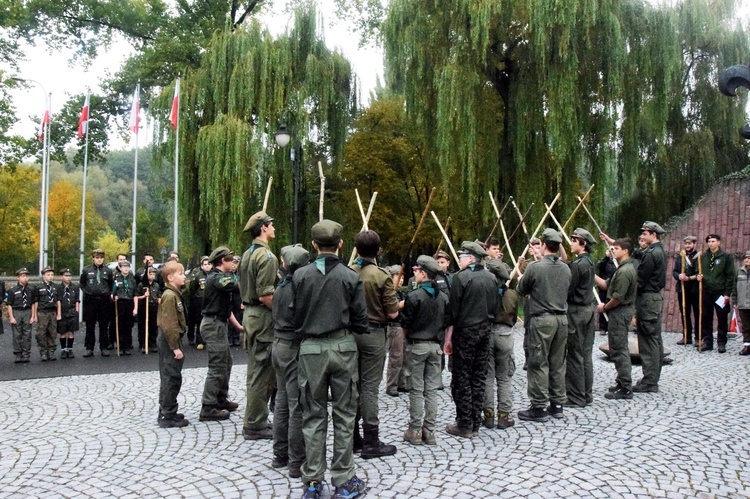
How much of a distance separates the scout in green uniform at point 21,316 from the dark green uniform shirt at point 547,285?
8575 millimetres

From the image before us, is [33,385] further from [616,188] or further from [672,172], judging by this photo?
[672,172]

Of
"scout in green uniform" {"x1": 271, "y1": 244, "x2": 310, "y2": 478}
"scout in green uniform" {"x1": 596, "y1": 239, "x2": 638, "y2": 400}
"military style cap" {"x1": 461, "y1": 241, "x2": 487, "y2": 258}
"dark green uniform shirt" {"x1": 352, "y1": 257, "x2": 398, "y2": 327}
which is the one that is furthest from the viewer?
"scout in green uniform" {"x1": 596, "y1": 239, "x2": 638, "y2": 400}

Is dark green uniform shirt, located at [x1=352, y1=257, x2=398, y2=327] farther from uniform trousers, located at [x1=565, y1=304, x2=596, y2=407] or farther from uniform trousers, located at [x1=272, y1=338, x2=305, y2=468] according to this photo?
uniform trousers, located at [x1=565, y1=304, x2=596, y2=407]

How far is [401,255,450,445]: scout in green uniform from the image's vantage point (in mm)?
5566

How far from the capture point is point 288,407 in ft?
16.4

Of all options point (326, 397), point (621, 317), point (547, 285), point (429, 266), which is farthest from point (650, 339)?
point (326, 397)

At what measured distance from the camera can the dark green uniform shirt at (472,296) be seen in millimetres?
5891

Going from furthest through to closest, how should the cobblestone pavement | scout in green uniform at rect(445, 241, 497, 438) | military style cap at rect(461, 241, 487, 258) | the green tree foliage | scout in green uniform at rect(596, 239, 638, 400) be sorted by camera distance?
1. the green tree foliage
2. scout in green uniform at rect(596, 239, 638, 400)
3. military style cap at rect(461, 241, 487, 258)
4. scout in green uniform at rect(445, 241, 497, 438)
5. the cobblestone pavement

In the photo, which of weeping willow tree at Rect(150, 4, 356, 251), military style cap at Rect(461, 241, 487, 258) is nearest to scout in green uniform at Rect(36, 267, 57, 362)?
weeping willow tree at Rect(150, 4, 356, 251)

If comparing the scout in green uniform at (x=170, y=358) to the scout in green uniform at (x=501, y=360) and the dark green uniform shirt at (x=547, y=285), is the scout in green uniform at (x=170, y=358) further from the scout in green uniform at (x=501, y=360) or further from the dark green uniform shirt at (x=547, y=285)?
the dark green uniform shirt at (x=547, y=285)

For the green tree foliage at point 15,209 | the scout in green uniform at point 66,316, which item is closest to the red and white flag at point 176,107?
the scout in green uniform at point 66,316

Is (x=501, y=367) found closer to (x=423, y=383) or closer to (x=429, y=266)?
(x=423, y=383)

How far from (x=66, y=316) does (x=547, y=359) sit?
8771 mm

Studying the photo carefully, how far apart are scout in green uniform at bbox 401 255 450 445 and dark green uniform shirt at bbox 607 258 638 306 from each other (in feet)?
8.85
